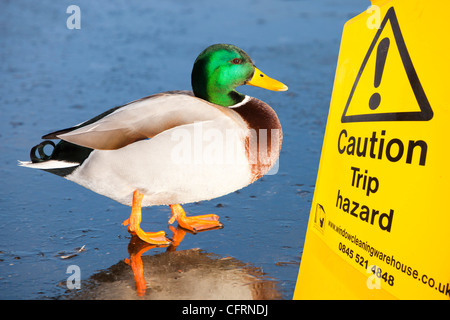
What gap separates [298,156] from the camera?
11.2 feet

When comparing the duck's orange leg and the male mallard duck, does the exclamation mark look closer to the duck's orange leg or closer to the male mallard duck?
the male mallard duck

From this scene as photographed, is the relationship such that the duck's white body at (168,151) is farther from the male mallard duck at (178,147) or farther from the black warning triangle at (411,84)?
the black warning triangle at (411,84)

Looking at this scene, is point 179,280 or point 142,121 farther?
point 142,121

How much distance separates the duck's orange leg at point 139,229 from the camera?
7.91ft

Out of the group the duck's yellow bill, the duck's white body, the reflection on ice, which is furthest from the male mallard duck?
the reflection on ice

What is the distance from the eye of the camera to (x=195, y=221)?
262cm

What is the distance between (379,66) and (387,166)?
30 centimetres

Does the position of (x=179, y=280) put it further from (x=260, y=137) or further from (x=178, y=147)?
(x=260, y=137)

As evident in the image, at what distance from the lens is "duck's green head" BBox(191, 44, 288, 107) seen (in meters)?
2.60

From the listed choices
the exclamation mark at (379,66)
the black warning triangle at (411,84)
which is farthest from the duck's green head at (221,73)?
the exclamation mark at (379,66)

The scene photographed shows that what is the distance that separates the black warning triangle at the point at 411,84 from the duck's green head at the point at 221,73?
101 cm

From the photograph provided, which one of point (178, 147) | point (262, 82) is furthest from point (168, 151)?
point (262, 82)

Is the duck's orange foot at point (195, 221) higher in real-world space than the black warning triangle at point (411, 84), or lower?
lower

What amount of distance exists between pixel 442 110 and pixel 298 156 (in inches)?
82.3
